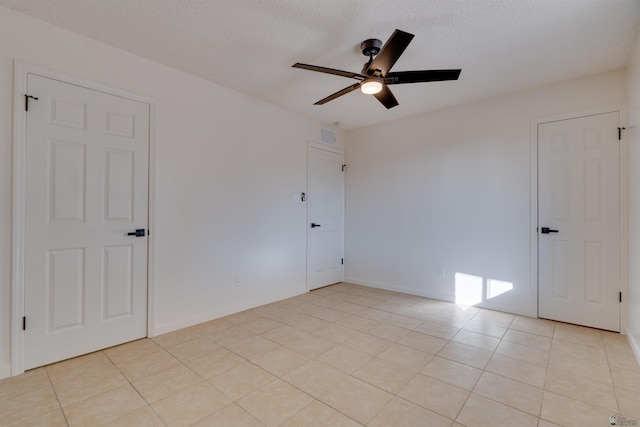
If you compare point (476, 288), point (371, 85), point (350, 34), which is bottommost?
point (476, 288)

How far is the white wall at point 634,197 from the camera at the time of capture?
2.45 meters

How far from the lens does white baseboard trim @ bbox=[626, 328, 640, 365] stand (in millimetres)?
2366

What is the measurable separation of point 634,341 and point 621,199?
1.31m

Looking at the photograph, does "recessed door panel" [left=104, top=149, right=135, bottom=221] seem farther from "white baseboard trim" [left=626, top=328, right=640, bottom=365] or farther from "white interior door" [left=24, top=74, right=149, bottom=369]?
"white baseboard trim" [left=626, top=328, right=640, bottom=365]

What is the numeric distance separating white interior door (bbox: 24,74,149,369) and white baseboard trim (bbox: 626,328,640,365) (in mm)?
4235

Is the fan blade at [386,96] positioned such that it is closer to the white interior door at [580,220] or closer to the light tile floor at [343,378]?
the white interior door at [580,220]

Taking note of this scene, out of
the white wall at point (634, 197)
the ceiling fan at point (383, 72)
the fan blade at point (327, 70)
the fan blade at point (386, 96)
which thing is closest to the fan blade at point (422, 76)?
the ceiling fan at point (383, 72)

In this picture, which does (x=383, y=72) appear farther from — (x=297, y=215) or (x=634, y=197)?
(x=634, y=197)

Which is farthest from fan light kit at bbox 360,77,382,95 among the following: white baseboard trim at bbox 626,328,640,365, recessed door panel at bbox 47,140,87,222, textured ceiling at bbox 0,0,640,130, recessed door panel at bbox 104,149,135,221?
white baseboard trim at bbox 626,328,640,365

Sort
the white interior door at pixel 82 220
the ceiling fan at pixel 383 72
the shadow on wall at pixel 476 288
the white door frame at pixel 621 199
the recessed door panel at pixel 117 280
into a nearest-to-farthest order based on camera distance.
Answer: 1. the ceiling fan at pixel 383 72
2. the white interior door at pixel 82 220
3. the recessed door panel at pixel 117 280
4. the white door frame at pixel 621 199
5. the shadow on wall at pixel 476 288

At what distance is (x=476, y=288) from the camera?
3736 mm

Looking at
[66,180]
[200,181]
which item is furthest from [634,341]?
[66,180]

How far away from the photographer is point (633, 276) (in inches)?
104

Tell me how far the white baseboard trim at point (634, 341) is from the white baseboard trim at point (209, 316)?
347cm
